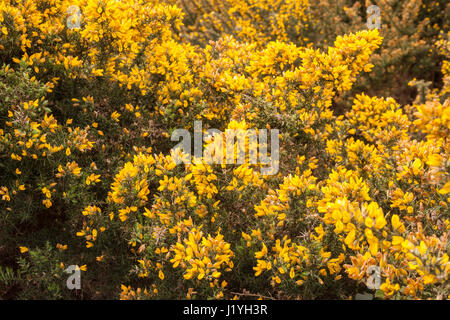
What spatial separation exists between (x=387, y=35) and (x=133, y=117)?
477cm

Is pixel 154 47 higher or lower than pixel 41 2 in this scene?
lower

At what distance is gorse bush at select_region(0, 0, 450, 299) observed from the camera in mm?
1848

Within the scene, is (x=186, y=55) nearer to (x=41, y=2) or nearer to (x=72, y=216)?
(x=41, y=2)

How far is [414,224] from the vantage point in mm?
2014

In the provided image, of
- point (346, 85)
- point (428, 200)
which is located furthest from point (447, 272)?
point (346, 85)

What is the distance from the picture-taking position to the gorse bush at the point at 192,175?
6.06 ft

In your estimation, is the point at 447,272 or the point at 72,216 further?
the point at 72,216

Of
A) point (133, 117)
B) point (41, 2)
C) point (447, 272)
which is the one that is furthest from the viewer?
point (133, 117)

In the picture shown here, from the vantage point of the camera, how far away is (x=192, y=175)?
2164 millimetres

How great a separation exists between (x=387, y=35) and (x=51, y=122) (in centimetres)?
550

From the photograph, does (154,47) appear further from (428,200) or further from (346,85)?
(428,200)
